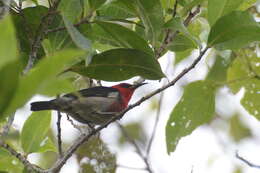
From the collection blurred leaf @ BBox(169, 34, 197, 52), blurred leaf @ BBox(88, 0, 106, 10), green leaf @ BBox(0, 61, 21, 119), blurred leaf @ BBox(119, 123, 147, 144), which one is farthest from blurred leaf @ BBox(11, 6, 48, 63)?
blurred leaf @ BBox(119, 123, 147, 144)

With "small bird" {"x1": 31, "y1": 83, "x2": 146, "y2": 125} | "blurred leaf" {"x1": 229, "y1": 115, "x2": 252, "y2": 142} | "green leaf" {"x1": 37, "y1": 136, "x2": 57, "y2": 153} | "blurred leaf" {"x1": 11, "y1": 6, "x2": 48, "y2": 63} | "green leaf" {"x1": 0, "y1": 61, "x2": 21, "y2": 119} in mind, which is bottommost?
"blurred leaf" {"x1": 229, "y1": 115, "x2": 252, "y2": 142}

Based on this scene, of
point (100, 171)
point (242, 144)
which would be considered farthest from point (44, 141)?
point (242, 144)

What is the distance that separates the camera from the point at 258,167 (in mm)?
3996

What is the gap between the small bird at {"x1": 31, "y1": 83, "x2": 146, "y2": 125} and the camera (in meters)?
4.18

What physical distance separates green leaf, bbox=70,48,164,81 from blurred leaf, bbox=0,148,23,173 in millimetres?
696

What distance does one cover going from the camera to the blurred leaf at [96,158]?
3.87m

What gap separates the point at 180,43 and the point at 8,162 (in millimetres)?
1319

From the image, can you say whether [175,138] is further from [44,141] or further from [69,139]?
[69,139]

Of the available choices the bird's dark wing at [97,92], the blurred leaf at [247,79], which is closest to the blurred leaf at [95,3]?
the bird's dark wing at [97,92]

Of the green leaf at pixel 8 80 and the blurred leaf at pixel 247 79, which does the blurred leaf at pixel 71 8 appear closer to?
the green leaf at pixel 8 80

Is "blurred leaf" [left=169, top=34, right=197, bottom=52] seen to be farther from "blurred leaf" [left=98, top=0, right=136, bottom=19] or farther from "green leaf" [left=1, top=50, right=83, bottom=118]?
"green leaf" [left=1, top=50, right=83, bottom=118]

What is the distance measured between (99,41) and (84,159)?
1268 millimetres

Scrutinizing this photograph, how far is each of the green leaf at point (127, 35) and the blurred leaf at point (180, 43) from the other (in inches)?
16.1

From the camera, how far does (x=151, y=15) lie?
287cm
